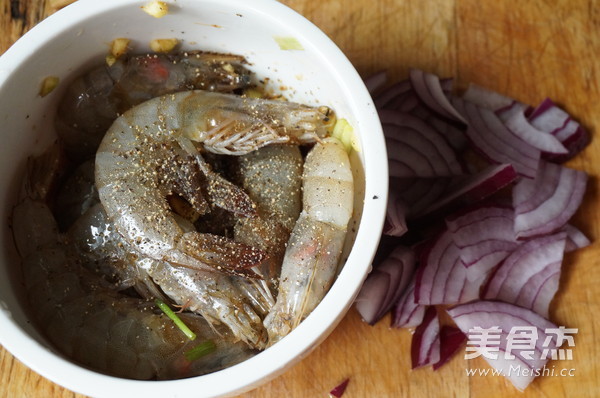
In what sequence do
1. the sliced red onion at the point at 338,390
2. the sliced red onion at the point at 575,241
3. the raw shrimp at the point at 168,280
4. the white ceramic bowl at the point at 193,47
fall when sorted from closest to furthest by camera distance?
the white ceramic bowl at the point at 193,47 < the raw shrimp at the point at 168,280 < the sliced red onion at the point at 338,390 < the sliced red onion at the point at 575,241

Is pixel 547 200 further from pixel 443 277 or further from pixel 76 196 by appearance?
pixel 76 196

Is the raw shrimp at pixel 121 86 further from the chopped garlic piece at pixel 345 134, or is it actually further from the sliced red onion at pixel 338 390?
the sliced red onion at pixel 338 390

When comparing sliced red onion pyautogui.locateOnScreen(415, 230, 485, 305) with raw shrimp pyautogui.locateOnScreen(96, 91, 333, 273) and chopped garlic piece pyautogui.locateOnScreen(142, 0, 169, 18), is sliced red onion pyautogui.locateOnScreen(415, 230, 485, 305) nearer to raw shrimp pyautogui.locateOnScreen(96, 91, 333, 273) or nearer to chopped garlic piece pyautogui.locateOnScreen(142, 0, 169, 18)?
raw shrimp pyautogui.locateOnScreen(96, 91, 333, 273)

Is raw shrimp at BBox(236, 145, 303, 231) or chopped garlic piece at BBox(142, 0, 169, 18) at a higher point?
chopped garlic piece at BBox(142, 0, 169, 18)

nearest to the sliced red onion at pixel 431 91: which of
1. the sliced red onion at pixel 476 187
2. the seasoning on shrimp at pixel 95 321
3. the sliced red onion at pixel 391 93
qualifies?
the sliced red onion at pixel 391 93

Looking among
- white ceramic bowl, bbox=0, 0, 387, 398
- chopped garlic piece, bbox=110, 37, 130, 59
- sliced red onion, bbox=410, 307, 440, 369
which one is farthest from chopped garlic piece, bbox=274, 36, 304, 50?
sliced red onion, bbox=410, 307, 440, 369

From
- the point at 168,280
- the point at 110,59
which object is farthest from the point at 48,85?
the point at 168,280
